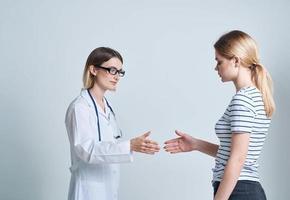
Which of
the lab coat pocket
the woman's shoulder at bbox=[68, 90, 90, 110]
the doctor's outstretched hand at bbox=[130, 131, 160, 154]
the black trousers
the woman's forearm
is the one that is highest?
the woman's shoulder at bbox=[68, 90, 90, 110]

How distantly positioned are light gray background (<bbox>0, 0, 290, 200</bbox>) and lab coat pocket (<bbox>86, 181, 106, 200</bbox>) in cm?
63

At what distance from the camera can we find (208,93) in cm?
224

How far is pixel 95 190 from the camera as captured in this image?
154 cm

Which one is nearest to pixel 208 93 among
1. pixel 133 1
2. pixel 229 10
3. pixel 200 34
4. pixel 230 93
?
pixel 230 93

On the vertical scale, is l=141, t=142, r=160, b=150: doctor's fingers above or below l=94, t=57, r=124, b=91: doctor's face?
below

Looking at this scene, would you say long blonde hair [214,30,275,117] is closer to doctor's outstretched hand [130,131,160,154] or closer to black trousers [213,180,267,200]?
black trousers [213,180,267,200]

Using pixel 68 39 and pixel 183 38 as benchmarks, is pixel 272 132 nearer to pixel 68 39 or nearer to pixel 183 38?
pixel 183 38

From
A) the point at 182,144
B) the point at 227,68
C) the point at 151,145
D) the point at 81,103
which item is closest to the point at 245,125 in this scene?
the point at 227,68

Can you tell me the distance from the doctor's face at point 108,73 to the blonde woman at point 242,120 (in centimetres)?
52

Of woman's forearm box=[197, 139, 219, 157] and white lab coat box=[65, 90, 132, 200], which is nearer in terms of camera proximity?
white lab coat box=[65, 90, 132, 200]

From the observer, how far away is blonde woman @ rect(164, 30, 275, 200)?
1.15 meters

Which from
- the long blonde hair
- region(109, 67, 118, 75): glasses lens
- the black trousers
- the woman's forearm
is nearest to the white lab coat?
region(109, 67, 118, 75): glasses lens

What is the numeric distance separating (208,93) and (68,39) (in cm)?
92

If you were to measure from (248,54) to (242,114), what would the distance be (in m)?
0.22
